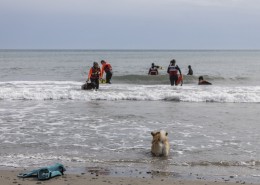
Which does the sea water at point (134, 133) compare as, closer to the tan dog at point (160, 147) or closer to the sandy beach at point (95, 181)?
the tan dog at point (160, 147)

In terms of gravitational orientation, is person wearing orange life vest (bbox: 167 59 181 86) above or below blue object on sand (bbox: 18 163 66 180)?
above

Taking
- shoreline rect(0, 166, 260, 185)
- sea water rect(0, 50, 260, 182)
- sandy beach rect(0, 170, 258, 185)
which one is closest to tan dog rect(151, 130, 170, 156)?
sea water rect(0, 50, 260, 182)

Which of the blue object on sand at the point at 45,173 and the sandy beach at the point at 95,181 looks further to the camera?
the blue object on sand at the point at 45,173

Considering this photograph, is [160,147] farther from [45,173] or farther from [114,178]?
[45,173]

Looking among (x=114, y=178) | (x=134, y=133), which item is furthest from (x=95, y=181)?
(x=134, y=133)

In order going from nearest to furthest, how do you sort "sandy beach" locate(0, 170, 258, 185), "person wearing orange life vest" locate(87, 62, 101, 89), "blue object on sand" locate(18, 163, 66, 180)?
"sandy beach" locate(0, 170, 258, 185), "blue object on sand" locate(18, 163, 66, 180), "person wearing orange life vest" locate(87, 62, 101, 89)

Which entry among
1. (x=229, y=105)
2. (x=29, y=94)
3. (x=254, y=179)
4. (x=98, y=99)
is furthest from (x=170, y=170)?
(x=29, y=94)

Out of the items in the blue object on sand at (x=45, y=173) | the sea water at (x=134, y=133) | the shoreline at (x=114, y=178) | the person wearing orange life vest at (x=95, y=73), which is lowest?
the sea water at (x=134, y=133)

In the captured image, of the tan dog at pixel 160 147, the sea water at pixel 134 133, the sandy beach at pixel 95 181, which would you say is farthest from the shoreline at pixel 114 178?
the tan dog at pixel 160 147

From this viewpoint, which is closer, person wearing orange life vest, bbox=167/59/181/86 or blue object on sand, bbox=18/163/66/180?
blue object on sand, bbox=18/163/66/180

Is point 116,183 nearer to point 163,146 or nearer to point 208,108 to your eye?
point 163,146

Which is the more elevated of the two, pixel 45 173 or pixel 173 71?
pixel 173 71

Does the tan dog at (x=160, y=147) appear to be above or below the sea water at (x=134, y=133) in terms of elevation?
above

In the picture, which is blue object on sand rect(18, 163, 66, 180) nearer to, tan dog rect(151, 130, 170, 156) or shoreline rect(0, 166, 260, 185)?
shoreline rect(0, 166, 260, 185)
